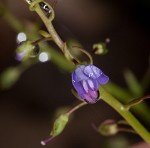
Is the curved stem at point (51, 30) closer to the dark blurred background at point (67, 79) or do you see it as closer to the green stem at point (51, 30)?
the green stem at point (51, 30)

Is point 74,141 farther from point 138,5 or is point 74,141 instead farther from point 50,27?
point 50,27

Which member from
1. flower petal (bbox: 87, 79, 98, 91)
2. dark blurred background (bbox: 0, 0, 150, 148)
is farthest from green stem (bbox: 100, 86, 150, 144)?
dark blurred background (bbox: 0, 0, 150, 148)

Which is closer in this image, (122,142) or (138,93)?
(138,93)

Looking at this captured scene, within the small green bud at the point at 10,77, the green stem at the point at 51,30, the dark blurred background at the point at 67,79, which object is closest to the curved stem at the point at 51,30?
the green stem at the point at 51,30

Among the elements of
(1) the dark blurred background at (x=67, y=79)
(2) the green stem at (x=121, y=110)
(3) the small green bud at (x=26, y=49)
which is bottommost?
(1) the dark blurred background at (x=67, y=79)

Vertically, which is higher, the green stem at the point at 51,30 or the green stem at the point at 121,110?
the green stem at the point at 51,30

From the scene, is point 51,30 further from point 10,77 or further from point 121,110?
point 10,77

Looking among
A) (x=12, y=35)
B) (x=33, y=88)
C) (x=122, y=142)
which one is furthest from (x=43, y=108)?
(x=122, y=142)
